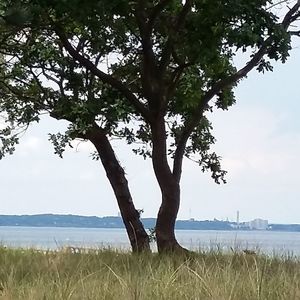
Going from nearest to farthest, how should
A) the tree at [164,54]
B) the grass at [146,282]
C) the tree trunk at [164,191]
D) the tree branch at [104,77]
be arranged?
the grass at [146,282] → the tree at [164,54] → the tree branch at [104,77] → the tree trunk at [164,191]

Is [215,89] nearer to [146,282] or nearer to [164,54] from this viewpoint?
[164,54]

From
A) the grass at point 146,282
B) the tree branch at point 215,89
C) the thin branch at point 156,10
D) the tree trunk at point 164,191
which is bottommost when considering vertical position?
the grass at point 146,282

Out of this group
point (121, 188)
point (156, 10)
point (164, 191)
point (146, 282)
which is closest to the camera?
point (146, 282)

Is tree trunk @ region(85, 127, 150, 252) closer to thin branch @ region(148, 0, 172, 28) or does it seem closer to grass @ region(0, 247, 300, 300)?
thin branch @ region(148, 0, 172, 28)

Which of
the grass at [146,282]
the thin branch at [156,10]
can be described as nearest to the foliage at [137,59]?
the thin branch at [156,10]

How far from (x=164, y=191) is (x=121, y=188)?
1.65 meters

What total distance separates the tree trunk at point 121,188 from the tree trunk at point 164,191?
1.15 m

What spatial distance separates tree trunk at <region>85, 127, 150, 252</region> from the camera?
1225 cm

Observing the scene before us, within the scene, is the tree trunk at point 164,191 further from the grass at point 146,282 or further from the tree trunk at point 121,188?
the grass at point 146,282

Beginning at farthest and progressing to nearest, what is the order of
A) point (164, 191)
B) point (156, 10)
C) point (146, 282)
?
point (164, 191)
point (156, 10)
point (146, 282)

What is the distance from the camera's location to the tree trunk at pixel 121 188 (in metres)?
12.2

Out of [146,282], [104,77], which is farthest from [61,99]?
[146,282]

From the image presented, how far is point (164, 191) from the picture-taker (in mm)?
11008

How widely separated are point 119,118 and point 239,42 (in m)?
2.94
